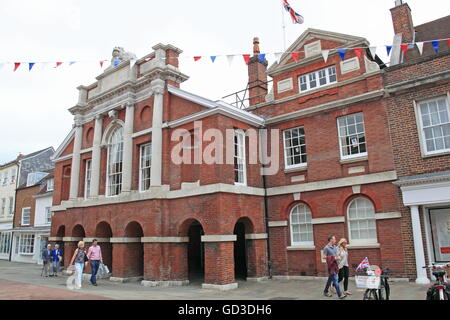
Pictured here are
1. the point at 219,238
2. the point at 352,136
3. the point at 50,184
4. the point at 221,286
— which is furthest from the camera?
the point at 50,184

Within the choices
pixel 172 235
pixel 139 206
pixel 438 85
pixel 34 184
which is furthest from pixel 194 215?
pixel 34 184

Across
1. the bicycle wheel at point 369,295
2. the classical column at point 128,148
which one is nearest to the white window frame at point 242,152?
the classical column at point 128,148

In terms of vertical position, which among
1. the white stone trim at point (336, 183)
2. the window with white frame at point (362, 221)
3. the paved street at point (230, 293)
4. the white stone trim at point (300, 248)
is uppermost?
the white stone trim at point (336, 183)

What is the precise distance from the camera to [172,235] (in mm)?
15094

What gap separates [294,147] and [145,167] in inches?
278

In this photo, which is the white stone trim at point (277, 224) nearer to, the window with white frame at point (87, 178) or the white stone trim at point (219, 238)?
the white stone trim at point (219, 238)

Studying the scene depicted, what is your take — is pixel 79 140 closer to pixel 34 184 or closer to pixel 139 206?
pixel 139 206

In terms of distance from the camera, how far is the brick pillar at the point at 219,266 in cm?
1302

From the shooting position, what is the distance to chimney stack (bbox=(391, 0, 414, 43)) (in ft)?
50.7

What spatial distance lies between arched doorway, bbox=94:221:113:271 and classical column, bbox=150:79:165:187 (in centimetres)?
460

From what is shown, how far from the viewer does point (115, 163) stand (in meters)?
18.6

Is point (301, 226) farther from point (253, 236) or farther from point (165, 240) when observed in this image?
point (165, 240)

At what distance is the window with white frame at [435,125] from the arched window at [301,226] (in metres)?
5.28

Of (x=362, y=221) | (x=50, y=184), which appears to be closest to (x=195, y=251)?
(x=362, y=221)
